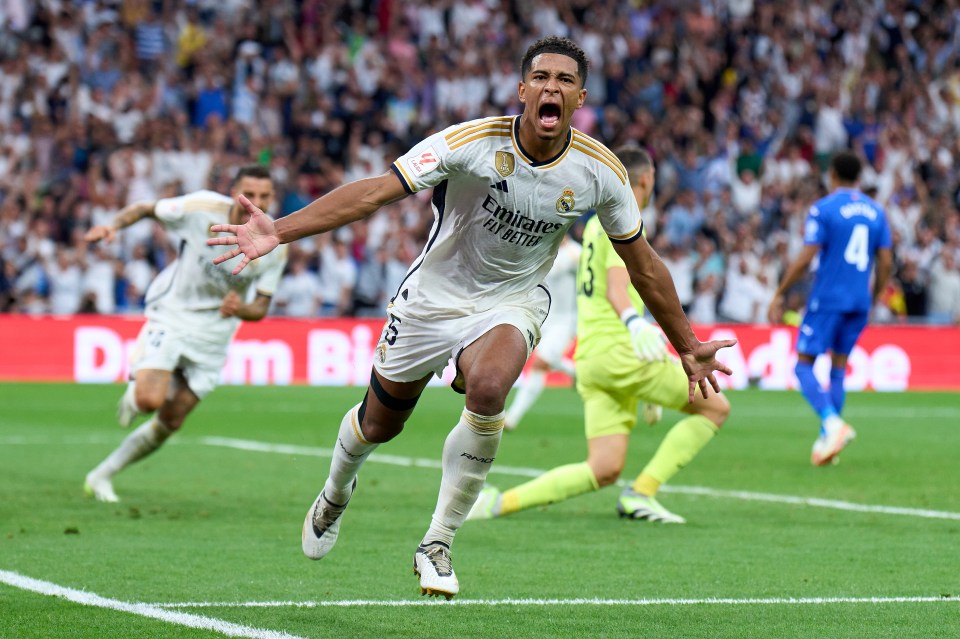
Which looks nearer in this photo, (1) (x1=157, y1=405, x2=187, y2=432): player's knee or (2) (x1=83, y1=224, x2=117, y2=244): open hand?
(2) (x1=83, y1=224, x2=117, y2=244): open hand

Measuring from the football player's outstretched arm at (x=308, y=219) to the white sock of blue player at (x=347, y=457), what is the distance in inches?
55.5

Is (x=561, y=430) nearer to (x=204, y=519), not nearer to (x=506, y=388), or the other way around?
(x=204, y=519)

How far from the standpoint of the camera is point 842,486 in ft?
38.1

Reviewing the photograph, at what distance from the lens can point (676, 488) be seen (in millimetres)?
11422

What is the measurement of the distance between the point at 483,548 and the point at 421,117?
18192mm

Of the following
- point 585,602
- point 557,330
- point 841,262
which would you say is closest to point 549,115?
point 585,602

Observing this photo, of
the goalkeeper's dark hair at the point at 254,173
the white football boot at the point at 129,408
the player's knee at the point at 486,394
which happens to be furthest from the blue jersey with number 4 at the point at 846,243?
the player's knee at the point at 486,394

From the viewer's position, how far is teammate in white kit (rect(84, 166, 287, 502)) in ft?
33.9

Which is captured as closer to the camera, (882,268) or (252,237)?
(252,237)

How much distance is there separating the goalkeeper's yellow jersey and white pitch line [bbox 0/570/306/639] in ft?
12.7

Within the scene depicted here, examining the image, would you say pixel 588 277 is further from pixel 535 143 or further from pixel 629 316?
pixel 535 143

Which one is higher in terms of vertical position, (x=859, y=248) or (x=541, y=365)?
(x=859, y=248)

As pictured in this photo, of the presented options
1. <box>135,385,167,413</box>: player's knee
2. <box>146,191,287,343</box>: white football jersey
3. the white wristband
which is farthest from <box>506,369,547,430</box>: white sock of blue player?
the white wristband

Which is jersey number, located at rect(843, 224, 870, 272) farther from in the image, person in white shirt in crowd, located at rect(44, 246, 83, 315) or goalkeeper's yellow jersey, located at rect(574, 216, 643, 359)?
person in white shirt in crowd, located at rect(44, 246, 83, 315)
